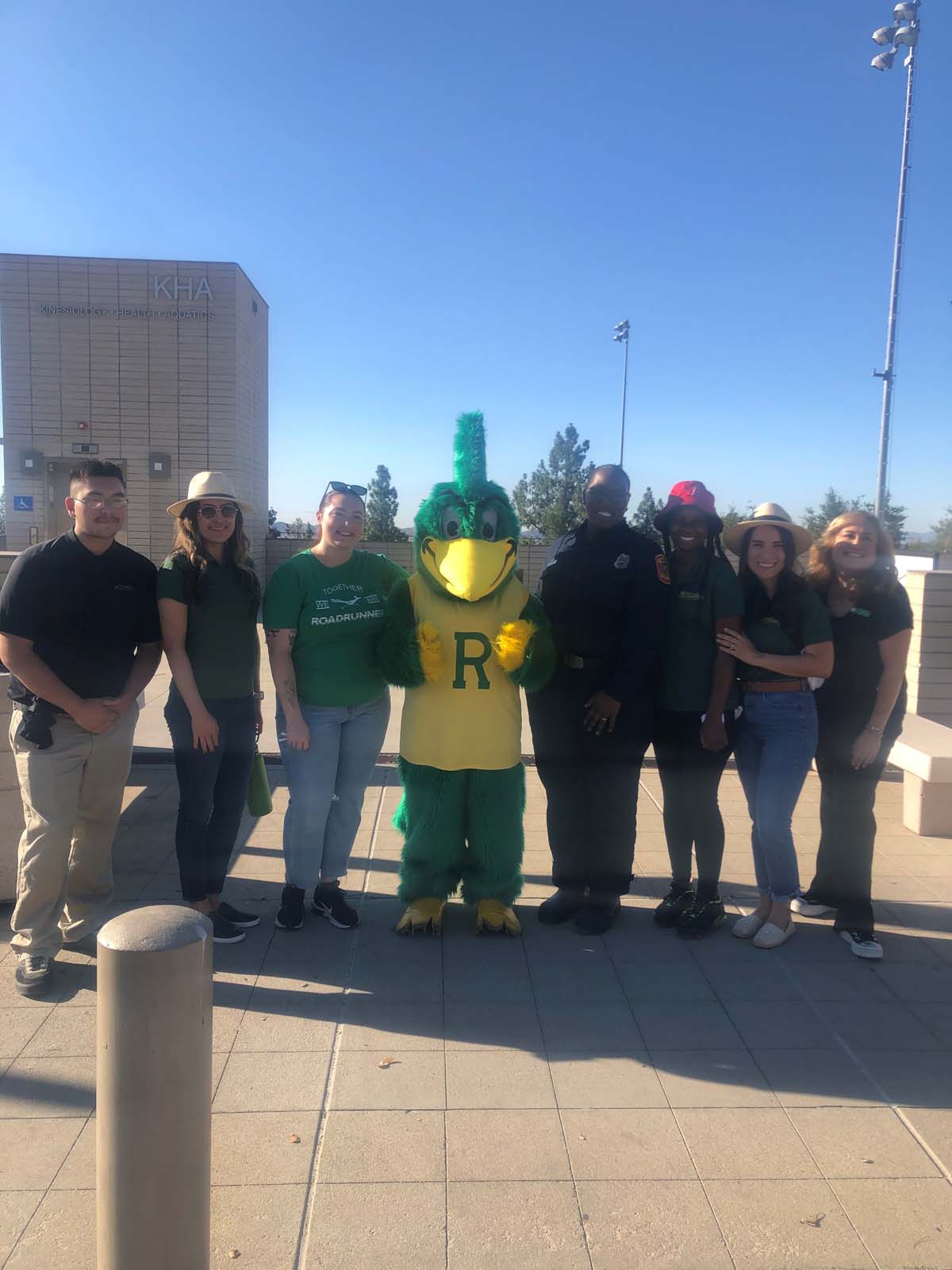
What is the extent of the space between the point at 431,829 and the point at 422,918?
0.40 metres

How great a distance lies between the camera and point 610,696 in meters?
3.79

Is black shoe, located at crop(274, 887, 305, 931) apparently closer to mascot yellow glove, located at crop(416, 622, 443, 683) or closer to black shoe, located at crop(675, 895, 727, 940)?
mascot yellow glove, located at crop(416, 622, 443, 683)

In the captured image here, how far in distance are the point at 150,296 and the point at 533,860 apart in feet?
49.6

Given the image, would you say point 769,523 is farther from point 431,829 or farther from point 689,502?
point 431,829

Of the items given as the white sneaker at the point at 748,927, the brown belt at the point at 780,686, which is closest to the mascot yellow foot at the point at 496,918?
the white sneaker at the point at 748,927

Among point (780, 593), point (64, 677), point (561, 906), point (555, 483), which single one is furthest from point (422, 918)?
point (555, 483)

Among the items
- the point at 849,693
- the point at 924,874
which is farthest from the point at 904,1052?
the point at 924,874

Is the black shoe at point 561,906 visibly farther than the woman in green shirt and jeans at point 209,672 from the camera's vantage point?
Yes

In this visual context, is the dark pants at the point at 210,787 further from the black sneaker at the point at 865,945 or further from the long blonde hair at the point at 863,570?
the black sneaker at the point at 865,945

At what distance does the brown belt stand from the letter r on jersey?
112cm

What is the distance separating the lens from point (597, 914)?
13.1 ft

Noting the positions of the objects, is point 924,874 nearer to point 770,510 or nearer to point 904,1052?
point 904,1052

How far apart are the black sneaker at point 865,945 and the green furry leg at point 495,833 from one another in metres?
1.42

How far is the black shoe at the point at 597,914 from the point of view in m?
3.95
